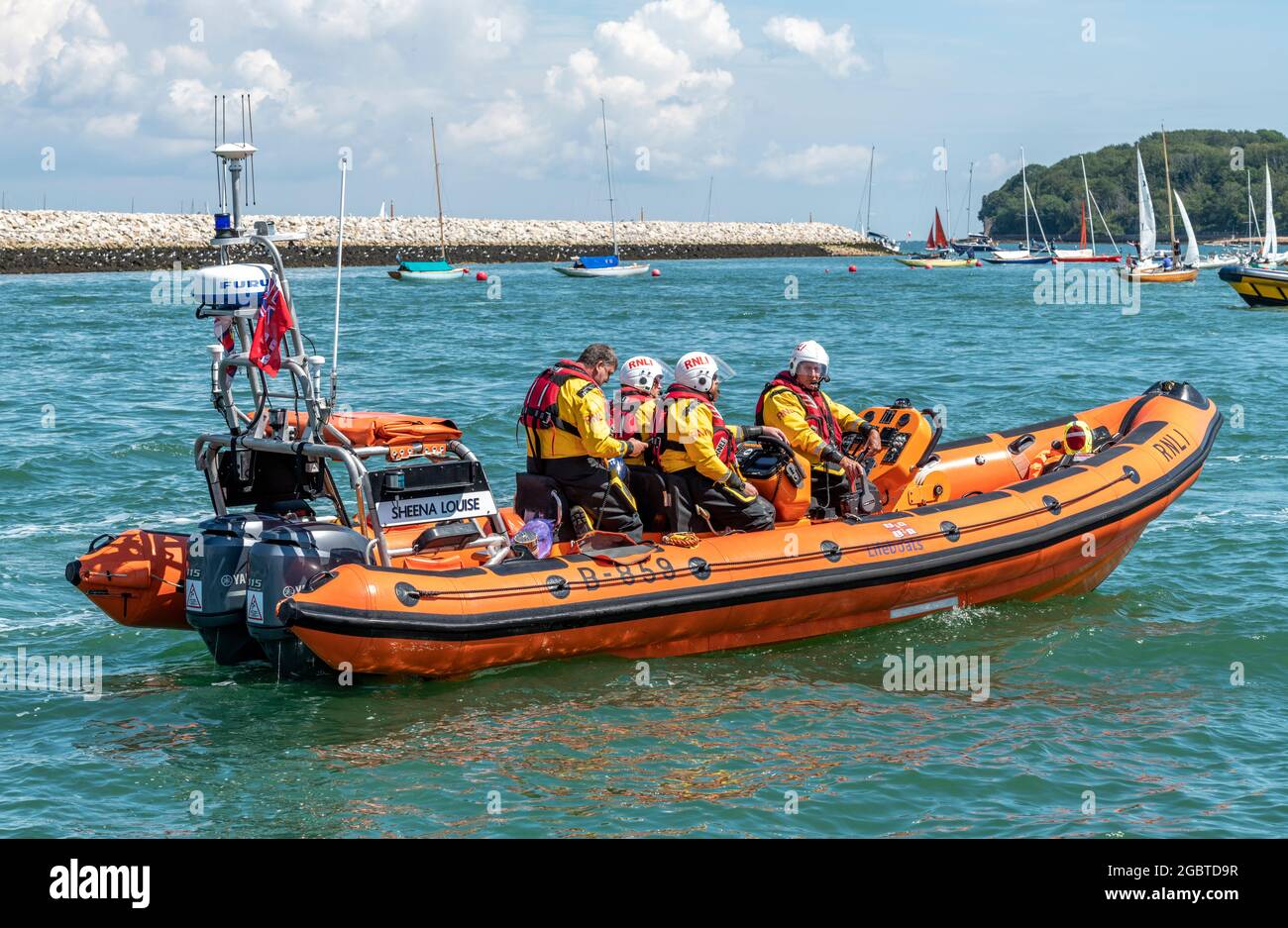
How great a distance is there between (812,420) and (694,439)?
0.96m

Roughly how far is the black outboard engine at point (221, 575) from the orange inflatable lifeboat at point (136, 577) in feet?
0.86

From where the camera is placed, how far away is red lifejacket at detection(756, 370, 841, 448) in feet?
27.0

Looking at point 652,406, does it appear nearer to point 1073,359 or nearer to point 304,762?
point 304,762

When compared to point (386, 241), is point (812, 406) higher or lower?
lower

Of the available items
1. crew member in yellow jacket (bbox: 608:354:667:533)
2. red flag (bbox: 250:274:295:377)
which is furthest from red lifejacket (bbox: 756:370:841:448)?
red flag (bbox: 250:274:295:377)

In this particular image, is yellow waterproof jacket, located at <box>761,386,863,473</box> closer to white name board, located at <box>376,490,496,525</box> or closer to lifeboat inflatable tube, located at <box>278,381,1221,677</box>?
lifeboat inflatable tube, located at <box>278,381,1221,677</box>

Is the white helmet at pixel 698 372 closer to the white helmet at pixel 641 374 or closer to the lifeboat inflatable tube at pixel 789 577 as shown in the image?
the white helmet at pixel 641 374

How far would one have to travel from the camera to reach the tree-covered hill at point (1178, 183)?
12525cm

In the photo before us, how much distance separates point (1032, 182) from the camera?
14425 cm

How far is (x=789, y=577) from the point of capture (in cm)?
766

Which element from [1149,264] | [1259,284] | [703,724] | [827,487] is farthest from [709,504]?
[1149,264]

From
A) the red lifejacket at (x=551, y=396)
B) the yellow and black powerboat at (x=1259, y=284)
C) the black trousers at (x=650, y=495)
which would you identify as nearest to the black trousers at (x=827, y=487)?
the black trousers at (x=650, y=495)

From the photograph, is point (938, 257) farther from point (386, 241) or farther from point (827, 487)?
point (827, 487)

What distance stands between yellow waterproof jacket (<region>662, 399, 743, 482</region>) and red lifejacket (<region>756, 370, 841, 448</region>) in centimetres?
63
